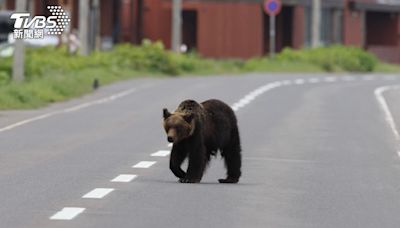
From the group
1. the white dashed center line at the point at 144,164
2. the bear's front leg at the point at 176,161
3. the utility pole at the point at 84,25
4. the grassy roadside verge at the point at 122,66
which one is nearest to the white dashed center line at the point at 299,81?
the grassy roadside verge at the point at 122,66

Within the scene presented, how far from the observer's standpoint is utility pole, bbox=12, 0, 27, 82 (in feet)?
125

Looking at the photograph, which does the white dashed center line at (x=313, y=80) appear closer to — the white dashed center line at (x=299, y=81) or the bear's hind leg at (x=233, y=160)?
the white dashed center line at (x=299, y=81)

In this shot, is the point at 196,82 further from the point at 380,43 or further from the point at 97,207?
the point at 380,43

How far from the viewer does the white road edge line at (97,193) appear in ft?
45.9

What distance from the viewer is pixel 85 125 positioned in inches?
1048

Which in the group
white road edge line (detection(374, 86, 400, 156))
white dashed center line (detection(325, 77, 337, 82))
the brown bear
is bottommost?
white dashed center line (detection(325, 77, 337, 82))

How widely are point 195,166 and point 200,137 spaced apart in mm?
348

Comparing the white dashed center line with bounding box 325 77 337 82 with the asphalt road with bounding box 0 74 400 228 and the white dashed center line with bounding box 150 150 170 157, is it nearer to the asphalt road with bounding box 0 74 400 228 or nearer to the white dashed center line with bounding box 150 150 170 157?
the asphalt road with bounding box 0 74 400 228

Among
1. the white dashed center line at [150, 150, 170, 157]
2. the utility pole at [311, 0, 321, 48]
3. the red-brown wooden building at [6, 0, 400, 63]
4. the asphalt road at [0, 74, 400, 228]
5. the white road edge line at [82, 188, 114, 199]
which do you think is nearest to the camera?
the asphalt road at [0, 74, 400, 228]

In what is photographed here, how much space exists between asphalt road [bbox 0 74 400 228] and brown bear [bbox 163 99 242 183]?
0.23m

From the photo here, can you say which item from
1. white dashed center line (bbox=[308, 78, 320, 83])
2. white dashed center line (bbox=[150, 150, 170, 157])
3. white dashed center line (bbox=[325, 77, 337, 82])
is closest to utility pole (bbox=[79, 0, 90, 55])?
white dashed center line (bbox=[308, 78, 320, 83])

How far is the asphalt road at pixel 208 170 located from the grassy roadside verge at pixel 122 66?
1.78m

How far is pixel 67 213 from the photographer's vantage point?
40.8 ft

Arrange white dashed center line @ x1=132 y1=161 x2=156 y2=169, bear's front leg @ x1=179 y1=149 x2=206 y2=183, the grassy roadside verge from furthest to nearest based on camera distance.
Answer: the grassy roadside verge → white dashed center line @ x1=132 y1=161 x2=156 y2=169 → bear's front leg @ x1=179 y1=149 x2=206 y2=183
